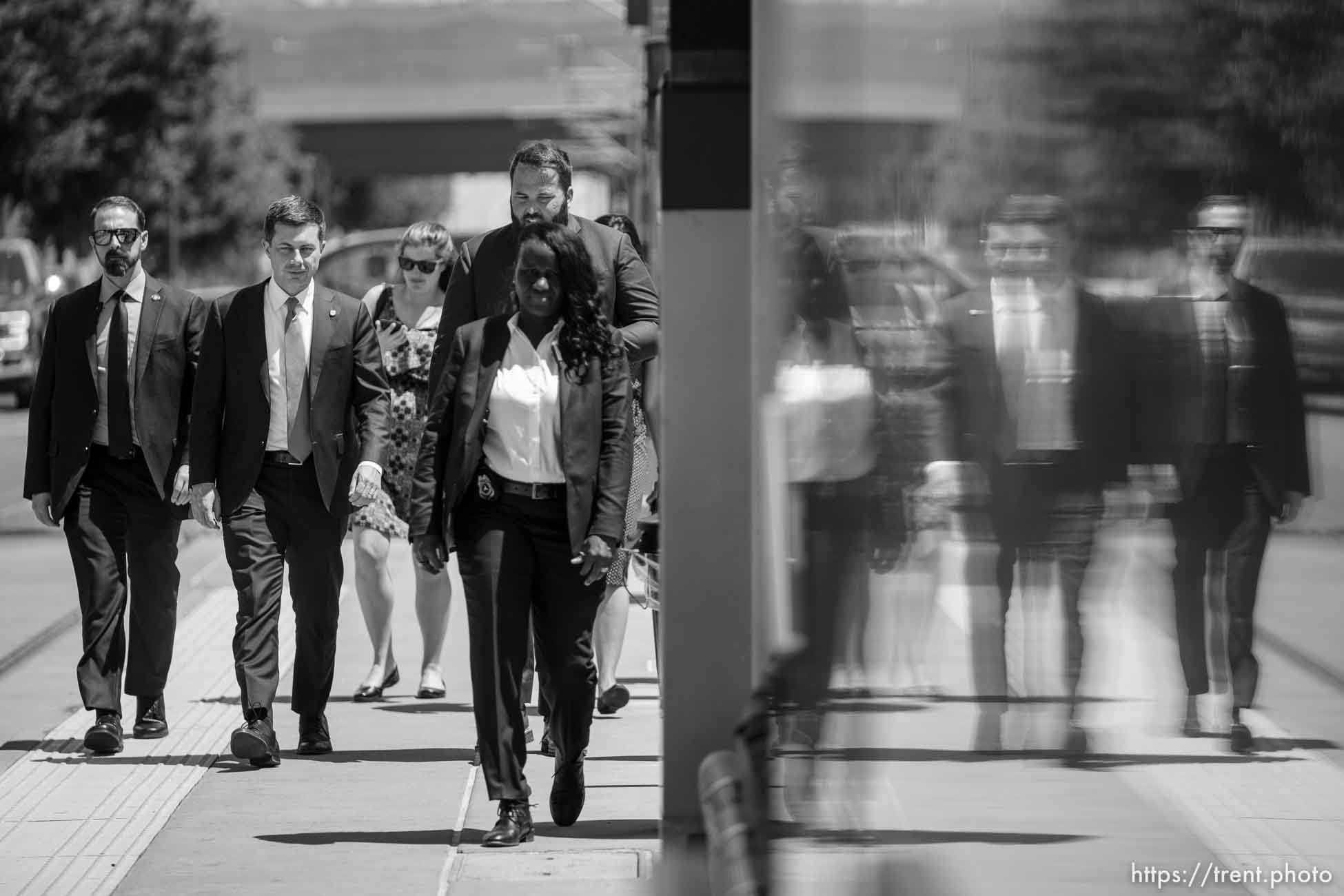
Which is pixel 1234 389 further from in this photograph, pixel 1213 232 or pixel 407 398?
pixel 407 398

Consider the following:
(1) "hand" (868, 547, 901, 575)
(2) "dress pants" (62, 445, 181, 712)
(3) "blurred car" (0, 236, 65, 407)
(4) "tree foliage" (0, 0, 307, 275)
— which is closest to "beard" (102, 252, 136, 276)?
(2) "dress pants" (62, 445, 181, 712)

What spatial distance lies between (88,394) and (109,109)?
138 ft

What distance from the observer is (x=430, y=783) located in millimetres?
6488

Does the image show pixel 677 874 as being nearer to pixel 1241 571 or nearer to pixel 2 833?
pixel 2 833

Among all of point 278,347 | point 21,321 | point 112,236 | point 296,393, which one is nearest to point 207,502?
point 296,393

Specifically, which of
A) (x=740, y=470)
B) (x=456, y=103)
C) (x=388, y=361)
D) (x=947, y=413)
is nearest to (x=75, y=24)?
(x=456, y=103)

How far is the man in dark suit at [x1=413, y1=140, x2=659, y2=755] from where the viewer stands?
6336mm

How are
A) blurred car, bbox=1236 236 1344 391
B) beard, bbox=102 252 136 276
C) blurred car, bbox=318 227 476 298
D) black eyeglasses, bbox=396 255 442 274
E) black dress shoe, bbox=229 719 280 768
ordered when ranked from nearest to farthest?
blurred car, bbox=1236 236 1344 391
black dress shoe, bbox=229 719 280 768
beard, bbox=102 252 136 276
black eyeglasses, bbox=396 255 442 274
blurred car, bbox=318 227 476 298

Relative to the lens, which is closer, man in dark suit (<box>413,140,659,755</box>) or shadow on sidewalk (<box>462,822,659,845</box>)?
shadow on sidewalk (<box>462,822,659,845</box>)

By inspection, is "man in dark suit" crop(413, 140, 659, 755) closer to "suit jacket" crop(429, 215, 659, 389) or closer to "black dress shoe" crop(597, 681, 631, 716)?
"suit jacket" crop(429, 215, 659, 389)

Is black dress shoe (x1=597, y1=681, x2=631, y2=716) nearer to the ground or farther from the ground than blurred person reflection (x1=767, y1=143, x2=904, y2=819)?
nearer to the ground

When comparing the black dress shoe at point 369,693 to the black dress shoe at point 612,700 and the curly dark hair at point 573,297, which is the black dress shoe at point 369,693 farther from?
the curly dark hair at point 573,297

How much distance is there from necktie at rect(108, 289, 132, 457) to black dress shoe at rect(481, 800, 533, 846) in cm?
228

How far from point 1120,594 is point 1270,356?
22 centimetres
